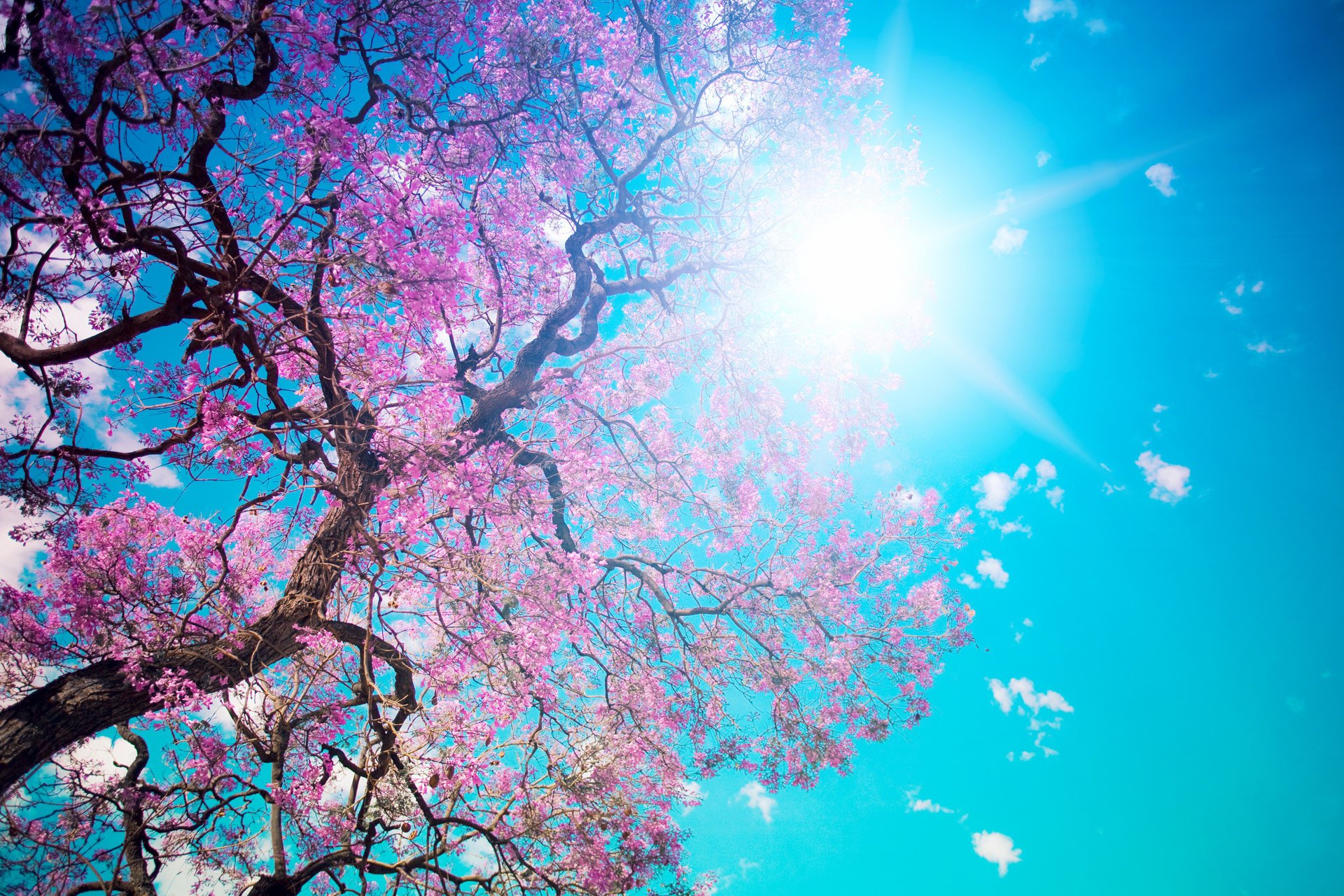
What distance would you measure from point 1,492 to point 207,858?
12.7ft

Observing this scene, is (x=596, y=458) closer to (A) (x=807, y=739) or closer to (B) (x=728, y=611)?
(B) (x=728, y=611)

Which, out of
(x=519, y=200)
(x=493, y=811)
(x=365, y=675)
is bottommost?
(x=493, y=811)

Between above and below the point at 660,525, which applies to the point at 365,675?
below

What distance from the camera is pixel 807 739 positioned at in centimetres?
560

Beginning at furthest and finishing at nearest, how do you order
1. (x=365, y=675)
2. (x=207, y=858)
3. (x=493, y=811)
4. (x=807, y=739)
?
(x=807, y=739)
(x=207, y=858)
(x=493, y=811)
(x=365, y=675)

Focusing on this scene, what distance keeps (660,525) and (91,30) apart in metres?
6.11

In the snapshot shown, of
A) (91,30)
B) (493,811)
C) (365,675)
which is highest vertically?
(91,30)

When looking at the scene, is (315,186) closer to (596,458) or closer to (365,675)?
(365,675)

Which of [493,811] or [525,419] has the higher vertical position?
[525,419]

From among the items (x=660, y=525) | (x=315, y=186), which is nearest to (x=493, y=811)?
(x=660, y=525)

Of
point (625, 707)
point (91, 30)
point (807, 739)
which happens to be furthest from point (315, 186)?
point (807, 739)

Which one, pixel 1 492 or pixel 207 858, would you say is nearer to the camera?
pixel 1 492

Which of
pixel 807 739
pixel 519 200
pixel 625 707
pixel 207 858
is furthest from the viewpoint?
pixel 519 200

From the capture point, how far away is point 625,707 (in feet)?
17.1
